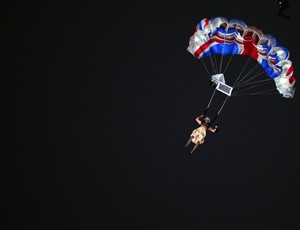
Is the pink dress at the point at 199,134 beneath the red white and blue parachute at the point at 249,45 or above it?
beneath

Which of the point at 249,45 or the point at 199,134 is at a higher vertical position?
the point at 249,45

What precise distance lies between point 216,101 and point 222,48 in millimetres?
4024

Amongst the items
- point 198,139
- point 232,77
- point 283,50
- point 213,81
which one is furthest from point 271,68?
point 232,77

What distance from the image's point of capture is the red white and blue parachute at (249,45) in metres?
11.1

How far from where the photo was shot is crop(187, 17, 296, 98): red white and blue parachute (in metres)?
11.1

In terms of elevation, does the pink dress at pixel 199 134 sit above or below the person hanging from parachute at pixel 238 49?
below

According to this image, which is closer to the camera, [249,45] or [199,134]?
[249,45]

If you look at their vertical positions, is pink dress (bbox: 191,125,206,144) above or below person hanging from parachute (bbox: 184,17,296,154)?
below

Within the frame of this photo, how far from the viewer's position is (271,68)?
11.7m

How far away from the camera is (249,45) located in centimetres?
1152

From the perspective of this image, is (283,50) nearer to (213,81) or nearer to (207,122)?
(213,81)

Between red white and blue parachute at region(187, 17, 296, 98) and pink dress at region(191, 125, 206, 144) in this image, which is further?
pink dress at region(191, 125, 206, 144)

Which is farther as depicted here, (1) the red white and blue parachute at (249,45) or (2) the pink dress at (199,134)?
(2) the pink dress at (199,134)

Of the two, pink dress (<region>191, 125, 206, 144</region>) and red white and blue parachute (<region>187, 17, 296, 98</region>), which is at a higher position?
red white and blue parachute (<region>187, 17, 296, 98</region>)
